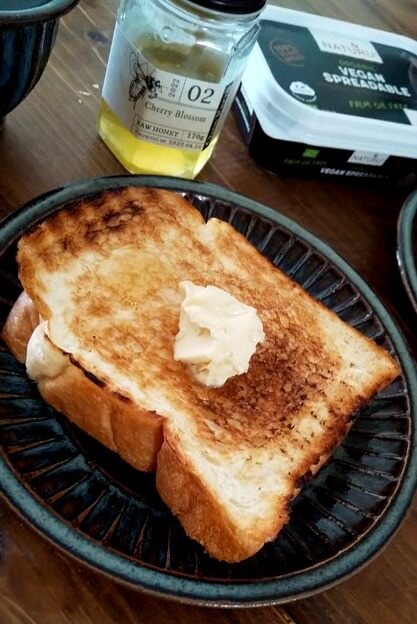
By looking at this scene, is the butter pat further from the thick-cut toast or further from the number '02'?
the number '02'

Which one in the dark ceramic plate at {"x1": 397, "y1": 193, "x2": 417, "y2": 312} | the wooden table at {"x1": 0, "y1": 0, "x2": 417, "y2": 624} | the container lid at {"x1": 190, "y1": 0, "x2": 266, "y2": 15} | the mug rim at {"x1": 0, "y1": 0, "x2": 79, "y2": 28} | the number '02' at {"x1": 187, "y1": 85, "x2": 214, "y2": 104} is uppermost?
the container lid at {"x1": 190, "y1": 0, "x2": 266, "y2": 15}

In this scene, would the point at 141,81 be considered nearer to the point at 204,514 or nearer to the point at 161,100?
the point at 161,100

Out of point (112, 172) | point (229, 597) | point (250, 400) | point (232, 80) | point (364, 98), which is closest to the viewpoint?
point (229, 597)

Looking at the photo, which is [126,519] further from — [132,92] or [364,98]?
[364,98]

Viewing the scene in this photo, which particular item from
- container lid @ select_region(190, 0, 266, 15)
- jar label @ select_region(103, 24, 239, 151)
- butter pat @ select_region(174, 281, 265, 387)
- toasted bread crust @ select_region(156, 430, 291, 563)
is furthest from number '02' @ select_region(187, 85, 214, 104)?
toasted bread crust @ select_region(156, 430, 291, 563)

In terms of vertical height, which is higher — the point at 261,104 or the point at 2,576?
the point at 261,104

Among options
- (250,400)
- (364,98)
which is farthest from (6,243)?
(364,98)

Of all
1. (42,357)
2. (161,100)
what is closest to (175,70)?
(161,100)
